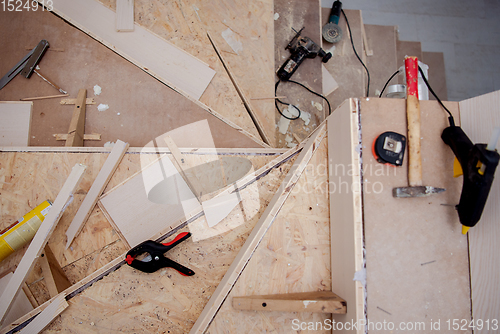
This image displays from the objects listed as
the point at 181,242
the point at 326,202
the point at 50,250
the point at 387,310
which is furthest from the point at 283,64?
the point at 50,250

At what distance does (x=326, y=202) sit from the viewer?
5.06ft

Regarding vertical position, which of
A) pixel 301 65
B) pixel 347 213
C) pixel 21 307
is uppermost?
pixel 301 65

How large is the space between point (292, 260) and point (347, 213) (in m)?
0.41

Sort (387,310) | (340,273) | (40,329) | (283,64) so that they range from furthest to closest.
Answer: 1. (283,64)
2. (40,329)
3. (340,273)
4. (387,310)

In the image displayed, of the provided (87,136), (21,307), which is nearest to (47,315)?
(21,307)

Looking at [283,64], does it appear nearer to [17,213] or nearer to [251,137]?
[251,137]

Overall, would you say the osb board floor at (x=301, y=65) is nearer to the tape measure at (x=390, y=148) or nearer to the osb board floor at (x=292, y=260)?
the osb board floor at (x=292, y=260)

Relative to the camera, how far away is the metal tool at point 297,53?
104 inches

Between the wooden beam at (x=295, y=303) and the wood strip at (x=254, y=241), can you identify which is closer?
the wooden beam at (x=295, y=303)

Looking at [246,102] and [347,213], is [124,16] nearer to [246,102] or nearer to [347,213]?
[246,102]

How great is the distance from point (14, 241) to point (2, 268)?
27cm

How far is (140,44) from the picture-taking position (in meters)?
2.17

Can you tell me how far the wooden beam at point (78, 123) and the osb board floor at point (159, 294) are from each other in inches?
42.0

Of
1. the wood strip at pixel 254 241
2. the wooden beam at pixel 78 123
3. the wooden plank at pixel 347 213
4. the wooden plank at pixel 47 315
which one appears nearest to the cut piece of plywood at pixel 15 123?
the wooden beam at pixel 78 123
